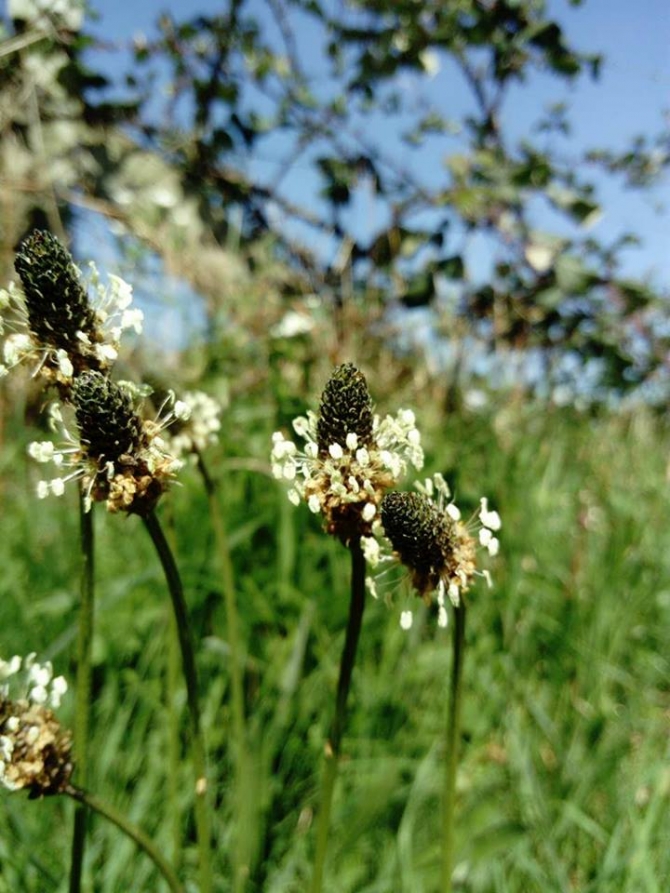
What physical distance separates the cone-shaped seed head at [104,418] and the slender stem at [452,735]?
1.33 feet

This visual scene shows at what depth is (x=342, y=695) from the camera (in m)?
0.94

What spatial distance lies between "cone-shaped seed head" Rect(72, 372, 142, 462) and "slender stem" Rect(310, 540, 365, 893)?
26 cm

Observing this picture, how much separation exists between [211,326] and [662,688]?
86.5 inches

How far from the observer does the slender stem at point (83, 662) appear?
0.93 meters

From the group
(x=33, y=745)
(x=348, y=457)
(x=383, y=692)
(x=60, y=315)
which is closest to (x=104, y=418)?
(x=60, y=315)

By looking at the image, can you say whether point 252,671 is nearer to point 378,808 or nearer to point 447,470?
point 378,808

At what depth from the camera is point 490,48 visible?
3398 millimetres

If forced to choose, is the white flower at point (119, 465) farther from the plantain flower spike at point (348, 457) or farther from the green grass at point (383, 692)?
the green grass at point (383, 692)

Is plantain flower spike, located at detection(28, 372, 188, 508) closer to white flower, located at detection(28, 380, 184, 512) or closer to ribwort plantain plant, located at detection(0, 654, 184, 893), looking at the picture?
white flower, located at detection(28, 380, 184, 512)

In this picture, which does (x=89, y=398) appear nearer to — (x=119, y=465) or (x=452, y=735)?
(x=119, y=465)

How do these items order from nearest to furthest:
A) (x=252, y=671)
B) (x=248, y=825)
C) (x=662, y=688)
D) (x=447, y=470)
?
(x=248, y=825) → (x=252, y=671) → (x=662, y=688) → (x=447, y=470)

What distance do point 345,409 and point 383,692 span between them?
1.29 meters

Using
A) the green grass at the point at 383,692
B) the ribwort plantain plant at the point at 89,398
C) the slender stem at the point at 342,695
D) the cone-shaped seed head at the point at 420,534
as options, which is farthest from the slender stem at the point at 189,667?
the green grass at the point at 383,692

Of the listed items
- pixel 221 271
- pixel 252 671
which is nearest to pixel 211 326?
pixel 221 271
